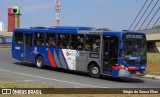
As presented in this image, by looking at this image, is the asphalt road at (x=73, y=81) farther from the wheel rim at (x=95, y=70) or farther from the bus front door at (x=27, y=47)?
the bus front door at (x=27, y=47)

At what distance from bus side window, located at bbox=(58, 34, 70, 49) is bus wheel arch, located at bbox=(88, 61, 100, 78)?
223 centimetres

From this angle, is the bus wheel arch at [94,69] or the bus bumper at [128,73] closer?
the bus bumper at [128,73]

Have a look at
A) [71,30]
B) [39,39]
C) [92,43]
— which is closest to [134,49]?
[92,43]

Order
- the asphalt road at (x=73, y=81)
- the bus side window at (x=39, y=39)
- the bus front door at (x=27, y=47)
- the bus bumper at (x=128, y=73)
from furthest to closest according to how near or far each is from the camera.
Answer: the bus front door at (x=27, y=47), the bus side window at (x=39, y=39), the bus bumper at (x=128, y=73), the asphalt road at (x=73, y=81)

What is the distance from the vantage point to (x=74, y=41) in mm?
23547

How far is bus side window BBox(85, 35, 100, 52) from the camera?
71.7 feet

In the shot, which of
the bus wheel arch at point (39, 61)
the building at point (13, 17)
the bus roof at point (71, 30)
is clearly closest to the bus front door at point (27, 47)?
the bus roof at point (71, 30)

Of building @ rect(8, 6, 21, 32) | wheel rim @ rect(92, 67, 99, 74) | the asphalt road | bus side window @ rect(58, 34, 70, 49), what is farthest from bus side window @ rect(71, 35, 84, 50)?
building @ rect(8, 6, 21, 32)

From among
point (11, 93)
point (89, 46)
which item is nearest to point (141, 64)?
point (89, 46)

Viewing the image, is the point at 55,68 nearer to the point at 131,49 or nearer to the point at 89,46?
the point at 89,46

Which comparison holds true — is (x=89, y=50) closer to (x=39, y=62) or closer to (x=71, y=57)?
(x=71, y=57)

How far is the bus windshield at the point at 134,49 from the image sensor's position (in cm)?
2086

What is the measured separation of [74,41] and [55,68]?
13.8 feet

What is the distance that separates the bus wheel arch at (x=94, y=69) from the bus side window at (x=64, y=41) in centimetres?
223
